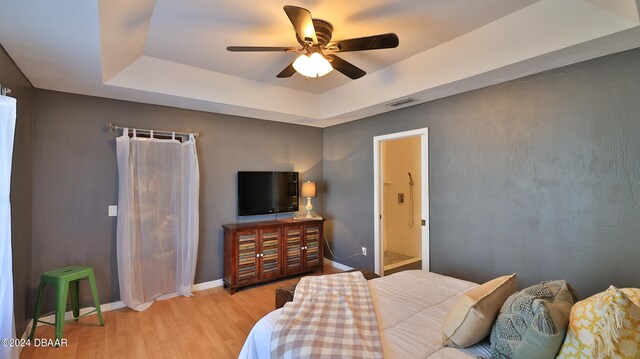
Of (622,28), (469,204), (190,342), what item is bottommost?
(190,342)

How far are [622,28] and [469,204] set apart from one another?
173cm

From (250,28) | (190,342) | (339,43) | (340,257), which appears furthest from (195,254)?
(339,43)

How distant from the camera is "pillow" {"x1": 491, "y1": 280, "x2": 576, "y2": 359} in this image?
3.83 ft

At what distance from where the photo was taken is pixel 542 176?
244 centimetres

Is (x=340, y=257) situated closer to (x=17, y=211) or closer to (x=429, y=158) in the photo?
(x=429, y=158)

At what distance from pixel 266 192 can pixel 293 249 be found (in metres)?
0.92

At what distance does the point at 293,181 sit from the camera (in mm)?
4379

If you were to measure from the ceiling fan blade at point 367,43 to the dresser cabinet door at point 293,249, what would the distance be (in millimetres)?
2576

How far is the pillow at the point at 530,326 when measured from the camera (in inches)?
45.9

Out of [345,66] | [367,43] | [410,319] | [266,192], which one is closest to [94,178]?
[266,192]

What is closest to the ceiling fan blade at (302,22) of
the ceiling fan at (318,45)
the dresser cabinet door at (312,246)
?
the ceiling fan at (318,45)

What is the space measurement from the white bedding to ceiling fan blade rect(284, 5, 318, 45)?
181cm

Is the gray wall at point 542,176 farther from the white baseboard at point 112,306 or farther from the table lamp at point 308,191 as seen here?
the white baseboard at point 112,306

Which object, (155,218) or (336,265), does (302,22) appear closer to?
(155,218)
